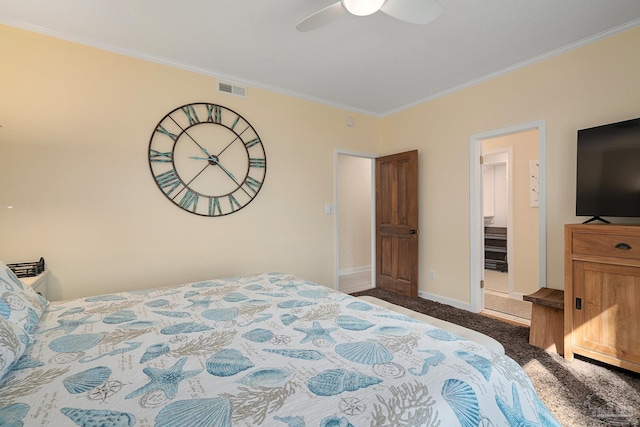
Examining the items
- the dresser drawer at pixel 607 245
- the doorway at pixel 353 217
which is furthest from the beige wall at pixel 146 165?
the doorway at pixel 353 217

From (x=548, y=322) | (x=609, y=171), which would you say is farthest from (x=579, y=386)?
(x=609, y=171)

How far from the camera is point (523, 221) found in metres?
3.85

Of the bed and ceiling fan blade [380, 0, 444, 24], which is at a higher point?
ceiling fan blade [380, 0, 444, 24]

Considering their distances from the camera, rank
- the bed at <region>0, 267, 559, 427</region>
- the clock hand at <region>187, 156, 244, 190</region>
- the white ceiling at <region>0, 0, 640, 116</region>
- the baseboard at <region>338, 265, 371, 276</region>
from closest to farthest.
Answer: the bed at <region>0, 267, 559, 427</region> < the white ceiling at <region>0, 0, 640, 116</region> < the clock hand at <region>187, 156, 244, 190</region> < the baseboard at <region>338, 265, 371, 276</region>

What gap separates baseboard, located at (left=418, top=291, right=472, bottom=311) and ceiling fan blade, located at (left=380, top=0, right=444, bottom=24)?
3057 mm

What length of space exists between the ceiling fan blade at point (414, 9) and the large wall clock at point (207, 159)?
6.61ft

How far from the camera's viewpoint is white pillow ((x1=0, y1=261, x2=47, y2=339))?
1183mm

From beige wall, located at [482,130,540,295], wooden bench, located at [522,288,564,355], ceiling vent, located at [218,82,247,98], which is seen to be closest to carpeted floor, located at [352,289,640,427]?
wooden bench, located at [522,288,564,355]

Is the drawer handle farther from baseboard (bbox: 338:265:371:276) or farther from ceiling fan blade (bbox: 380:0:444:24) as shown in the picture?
baseboard (bbox: 338:265:371:276)

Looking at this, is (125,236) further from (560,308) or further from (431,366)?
(560,308)

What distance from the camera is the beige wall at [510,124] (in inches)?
95.7

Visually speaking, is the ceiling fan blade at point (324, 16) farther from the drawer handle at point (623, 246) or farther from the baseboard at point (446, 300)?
the baseboard at point (446, 300)

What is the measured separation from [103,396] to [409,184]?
3704mm

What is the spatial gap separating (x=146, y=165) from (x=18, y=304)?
174 centimetres
